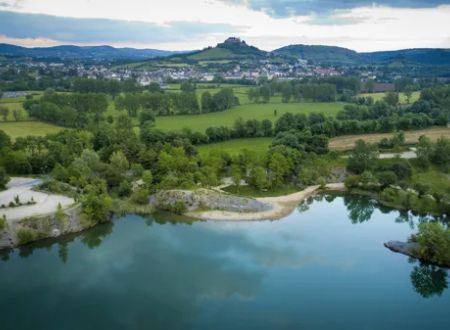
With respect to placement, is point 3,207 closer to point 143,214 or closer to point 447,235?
point 143,214

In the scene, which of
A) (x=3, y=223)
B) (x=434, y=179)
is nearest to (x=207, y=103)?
(x=434, y=179)

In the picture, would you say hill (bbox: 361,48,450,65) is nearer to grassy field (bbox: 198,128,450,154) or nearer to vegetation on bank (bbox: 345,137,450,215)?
grassy field (bbox: 198,128,450,154)

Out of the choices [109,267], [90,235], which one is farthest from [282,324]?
[90,235]

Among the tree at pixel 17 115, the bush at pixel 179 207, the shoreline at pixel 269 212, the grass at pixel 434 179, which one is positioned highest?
the tree at pixel 17 115

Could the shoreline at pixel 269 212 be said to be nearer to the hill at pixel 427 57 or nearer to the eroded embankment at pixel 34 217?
the eroded embankment at pixel 34 217

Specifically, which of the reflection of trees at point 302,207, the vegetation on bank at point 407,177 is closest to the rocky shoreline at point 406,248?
the vegetation on bank at point 407,177

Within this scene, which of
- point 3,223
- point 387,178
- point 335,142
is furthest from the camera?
point 335,142

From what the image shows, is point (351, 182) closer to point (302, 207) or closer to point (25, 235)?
point (302, 207)
